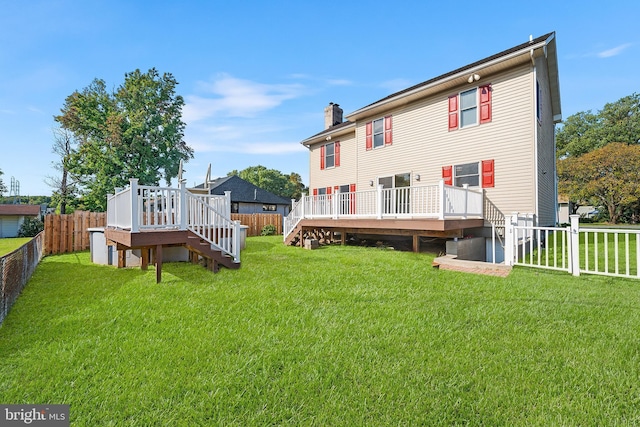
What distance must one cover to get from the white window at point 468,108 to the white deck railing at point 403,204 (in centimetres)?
265

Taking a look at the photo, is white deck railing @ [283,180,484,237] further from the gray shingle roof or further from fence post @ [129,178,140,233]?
the gray shingle roof

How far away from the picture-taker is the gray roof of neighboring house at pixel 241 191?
2698 centimetres

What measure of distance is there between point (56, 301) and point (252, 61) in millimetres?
10927

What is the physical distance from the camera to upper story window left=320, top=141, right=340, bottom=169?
51.5 ft

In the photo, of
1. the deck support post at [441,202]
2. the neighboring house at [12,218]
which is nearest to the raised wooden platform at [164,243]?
the deck support post at [441,202]

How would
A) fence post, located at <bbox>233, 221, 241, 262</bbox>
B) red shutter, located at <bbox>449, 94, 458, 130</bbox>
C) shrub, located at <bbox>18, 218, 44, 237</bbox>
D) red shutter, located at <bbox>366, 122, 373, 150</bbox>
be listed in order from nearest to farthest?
1. fence post, located at <bbox>233, 221, 241, 262</bbox>
2. red shutter, located at <bbox>449, 94, 458, 130</bbox>
3. red shutter, located at <bbox>366, 122, 373, 150</bbox>
4. shrub, located at <bbox>18, 218, 44, 237</bbox>

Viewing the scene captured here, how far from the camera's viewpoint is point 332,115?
17.9 meters

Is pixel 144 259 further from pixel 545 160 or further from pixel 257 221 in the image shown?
pixel 545 160

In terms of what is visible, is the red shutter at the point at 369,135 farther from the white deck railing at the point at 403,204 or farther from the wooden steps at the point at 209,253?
the wooden steps at the point at 209,253

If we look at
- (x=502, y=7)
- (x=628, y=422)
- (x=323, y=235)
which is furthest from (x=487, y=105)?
(x=628, y=422)

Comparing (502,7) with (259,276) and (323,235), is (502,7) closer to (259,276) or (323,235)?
(323,235)

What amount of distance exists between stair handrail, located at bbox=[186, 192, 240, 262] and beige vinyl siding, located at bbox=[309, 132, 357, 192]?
897 cm

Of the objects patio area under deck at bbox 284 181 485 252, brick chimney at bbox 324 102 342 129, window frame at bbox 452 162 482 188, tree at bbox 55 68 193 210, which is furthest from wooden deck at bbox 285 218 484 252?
tree at bbox 55 68 193 210

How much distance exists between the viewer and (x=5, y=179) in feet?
134
